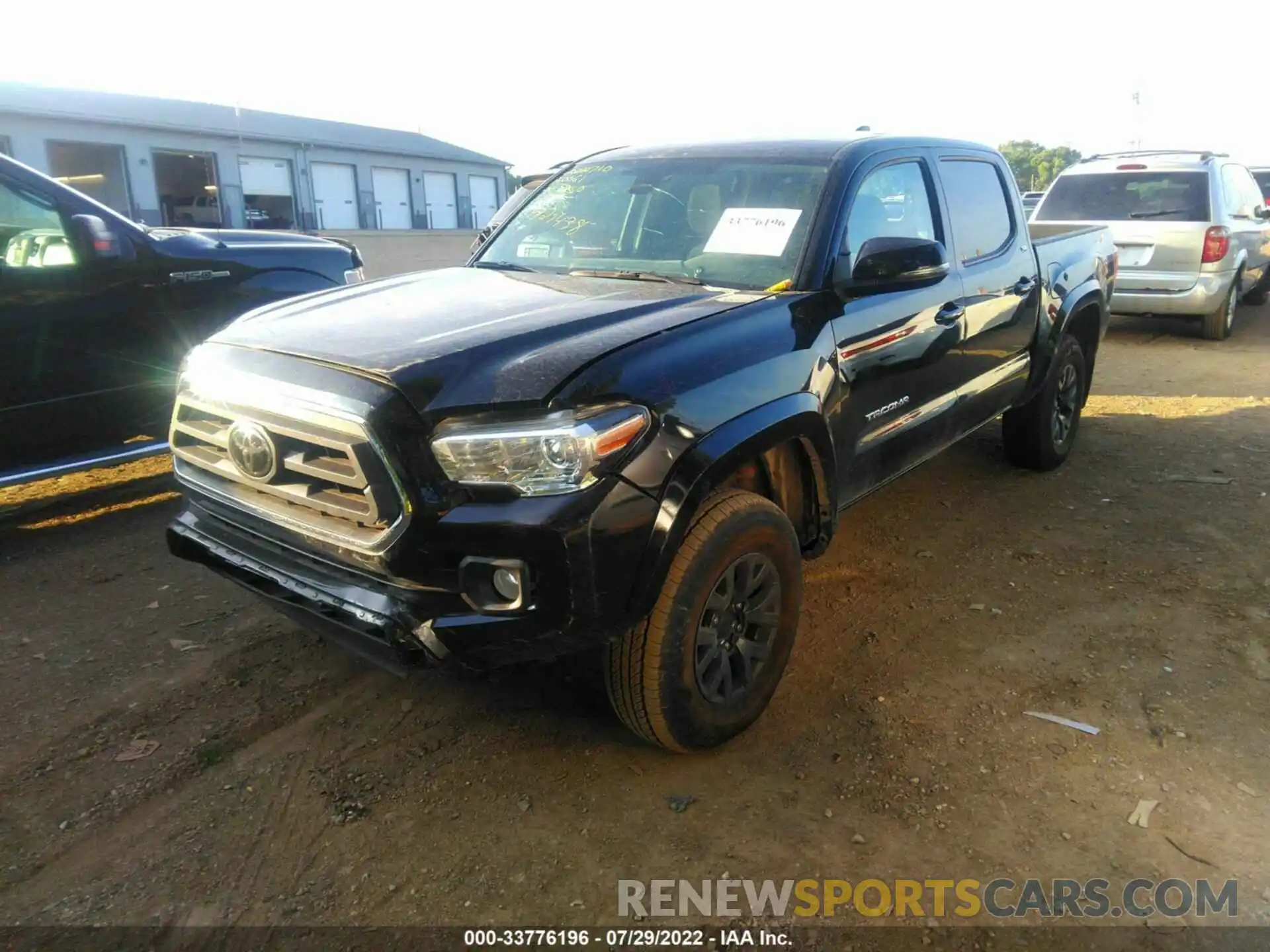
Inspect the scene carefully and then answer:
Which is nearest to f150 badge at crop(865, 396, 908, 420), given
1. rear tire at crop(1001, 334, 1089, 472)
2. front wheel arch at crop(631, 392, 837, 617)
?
front wheel arch at crop(631, 392, 837, 617)

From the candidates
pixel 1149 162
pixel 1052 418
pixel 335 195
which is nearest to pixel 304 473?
pixel 1052 418

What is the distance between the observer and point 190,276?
5.06m

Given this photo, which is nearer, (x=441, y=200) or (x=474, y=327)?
(x=474, y=327)

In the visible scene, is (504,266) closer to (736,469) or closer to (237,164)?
(736,469)

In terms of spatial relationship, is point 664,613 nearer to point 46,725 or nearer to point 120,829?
point 120,829

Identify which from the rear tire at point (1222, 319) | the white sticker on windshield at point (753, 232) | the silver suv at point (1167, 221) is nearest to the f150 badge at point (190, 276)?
the white sticker on windshield at point (753, 232)

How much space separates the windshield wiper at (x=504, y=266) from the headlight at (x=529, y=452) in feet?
5.03

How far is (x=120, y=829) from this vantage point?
2.60 meters

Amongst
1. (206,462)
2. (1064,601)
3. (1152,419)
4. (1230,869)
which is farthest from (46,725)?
(1152,419)

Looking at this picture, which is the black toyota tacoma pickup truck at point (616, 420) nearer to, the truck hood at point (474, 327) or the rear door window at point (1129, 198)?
the truck hood at point (474, 327)

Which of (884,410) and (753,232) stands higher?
(753,232)

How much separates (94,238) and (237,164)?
23131 mm

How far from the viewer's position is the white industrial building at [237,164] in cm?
2119

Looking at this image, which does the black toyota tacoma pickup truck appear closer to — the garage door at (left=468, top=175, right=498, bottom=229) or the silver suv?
the silver suv
